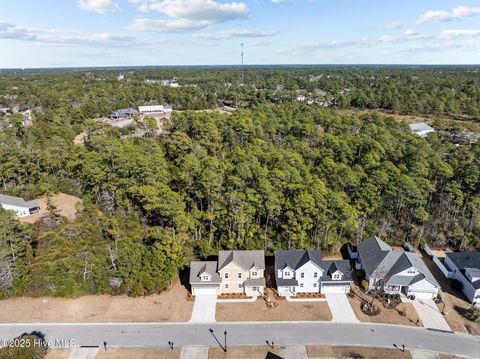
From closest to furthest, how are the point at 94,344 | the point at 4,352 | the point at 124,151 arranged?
the point at 4,352 < the point at 94,344 < the point at 124,151

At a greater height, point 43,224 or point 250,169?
point 250,169

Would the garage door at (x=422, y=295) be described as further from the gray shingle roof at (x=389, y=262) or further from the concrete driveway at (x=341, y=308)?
the concrete driveway at (x=341, y=308)

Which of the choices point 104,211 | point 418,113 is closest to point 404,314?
point 104,211

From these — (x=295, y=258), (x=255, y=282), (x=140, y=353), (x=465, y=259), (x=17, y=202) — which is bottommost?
(x=140, y=353)

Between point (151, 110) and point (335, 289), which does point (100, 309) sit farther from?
point (151, 110)

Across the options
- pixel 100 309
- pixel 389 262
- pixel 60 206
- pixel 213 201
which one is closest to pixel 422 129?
pixel 389 262

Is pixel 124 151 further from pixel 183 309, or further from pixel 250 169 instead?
pixel 183 309

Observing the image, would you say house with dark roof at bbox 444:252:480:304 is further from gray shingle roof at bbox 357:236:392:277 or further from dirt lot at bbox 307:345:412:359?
dirt lot at bbox 307:345:412:359

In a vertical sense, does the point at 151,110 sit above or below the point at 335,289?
above
